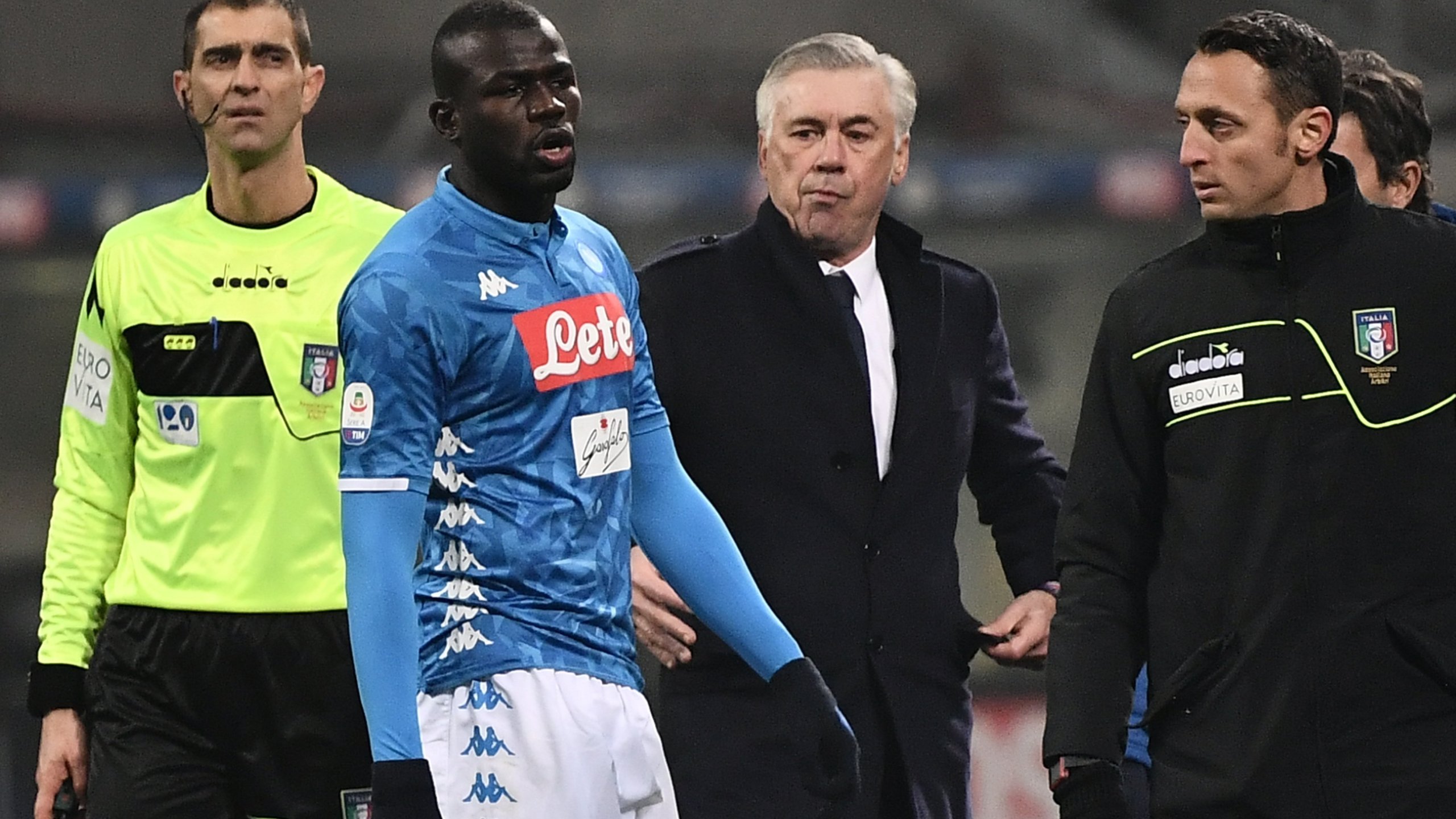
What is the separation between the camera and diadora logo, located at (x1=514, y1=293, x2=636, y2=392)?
330 centimetres

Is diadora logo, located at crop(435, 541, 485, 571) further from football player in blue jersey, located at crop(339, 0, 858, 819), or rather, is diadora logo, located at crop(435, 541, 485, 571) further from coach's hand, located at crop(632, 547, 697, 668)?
coach's hand, located at crop(632, 547, 697, 668)

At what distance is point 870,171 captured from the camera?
4145 mm

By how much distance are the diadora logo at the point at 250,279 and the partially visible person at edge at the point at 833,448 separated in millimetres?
648

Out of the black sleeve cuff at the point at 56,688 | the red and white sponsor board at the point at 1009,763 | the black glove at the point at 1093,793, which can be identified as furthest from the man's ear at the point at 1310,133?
the red and white sponsor board at the point at 1009,763

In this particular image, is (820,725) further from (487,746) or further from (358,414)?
(358,414)

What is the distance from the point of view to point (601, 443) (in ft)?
11.1

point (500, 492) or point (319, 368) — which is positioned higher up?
point (319, 368)

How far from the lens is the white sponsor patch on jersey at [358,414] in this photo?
125 inches

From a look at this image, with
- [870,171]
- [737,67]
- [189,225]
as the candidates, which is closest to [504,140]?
[870,171]

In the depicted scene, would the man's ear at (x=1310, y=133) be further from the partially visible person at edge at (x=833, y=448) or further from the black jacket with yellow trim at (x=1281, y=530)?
the partially visible person at edge at (x=833, y=448)

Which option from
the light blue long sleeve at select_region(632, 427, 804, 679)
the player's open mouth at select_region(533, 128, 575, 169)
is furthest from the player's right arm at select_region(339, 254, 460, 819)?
the light blue long sleeve at select_region(632, 427, 804, 679)

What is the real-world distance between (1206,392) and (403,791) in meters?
1.16

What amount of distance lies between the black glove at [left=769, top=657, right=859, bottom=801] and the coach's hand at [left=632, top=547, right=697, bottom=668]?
0.53 meters

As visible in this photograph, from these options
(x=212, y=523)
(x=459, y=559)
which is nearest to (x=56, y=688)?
(x=212, y=523)
